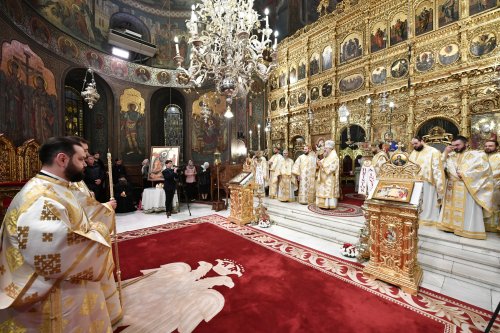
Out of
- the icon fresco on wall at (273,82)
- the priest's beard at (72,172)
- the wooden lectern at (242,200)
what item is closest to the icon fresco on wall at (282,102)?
the icon fresco on wall at (273,82)

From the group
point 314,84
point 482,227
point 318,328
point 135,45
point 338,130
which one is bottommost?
point 318,328

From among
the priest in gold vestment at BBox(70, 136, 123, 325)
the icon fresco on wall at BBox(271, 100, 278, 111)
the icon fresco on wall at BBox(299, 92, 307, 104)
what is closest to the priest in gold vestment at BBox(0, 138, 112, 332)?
the priest in gold vestment at BBox(70, 136, 123, 325)

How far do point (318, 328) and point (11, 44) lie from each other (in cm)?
919

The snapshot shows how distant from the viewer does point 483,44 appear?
8.13 meters

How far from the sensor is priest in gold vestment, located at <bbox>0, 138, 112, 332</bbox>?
1.36 meters

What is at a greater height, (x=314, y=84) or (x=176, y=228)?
(x=314, y=84)

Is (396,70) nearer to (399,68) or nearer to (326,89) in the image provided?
(399,68)

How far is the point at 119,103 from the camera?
10609mm

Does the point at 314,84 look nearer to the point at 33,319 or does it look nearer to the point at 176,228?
the point at 176,228

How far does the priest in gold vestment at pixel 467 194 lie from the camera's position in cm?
405

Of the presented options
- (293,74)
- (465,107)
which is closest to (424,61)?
(465,107)

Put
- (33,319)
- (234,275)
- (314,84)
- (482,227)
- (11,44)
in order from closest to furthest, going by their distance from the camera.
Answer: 1. (33,319)
2. (234,275)
3. (482,227)
4. (11,44)
5. (314,84)

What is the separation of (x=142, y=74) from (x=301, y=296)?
1255 centimetres

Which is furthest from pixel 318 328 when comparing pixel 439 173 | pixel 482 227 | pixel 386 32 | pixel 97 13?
pixel 97 13
